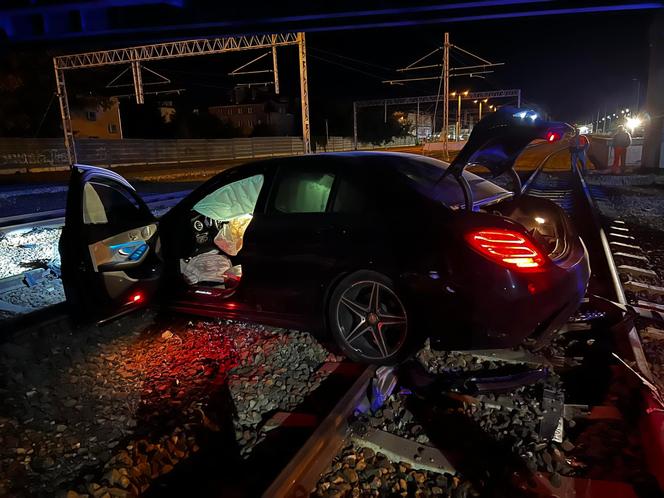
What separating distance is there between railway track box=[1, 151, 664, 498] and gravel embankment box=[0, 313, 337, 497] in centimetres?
14

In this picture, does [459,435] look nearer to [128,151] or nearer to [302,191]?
[302,191]

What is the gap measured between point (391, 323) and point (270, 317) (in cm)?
103

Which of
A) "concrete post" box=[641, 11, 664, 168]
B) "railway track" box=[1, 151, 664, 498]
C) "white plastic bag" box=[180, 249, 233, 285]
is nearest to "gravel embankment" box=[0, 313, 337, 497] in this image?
"railway track" box=[1, 151, 664, 498]

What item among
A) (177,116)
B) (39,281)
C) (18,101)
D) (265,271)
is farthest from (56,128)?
(265,271)

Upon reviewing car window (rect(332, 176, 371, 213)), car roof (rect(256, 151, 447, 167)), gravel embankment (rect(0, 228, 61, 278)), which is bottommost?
gravel embankment (rect(0, 228, 61, 278))

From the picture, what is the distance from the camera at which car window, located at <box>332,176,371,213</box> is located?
3.63 m

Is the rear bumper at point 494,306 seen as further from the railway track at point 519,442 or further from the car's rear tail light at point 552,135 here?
the car's rear tail light at point 552,135

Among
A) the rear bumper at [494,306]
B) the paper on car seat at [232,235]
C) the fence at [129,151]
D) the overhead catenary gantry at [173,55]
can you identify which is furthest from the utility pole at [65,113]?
the rear bumper at [494,306]

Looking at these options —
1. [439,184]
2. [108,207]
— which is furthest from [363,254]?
[108,207]

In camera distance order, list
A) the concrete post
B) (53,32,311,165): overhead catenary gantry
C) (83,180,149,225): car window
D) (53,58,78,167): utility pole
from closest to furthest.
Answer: (83,180,149,225): car window, the concrete post, (53,32,311,165): overhead catenary gantry, (53,58,78,167): utility pole

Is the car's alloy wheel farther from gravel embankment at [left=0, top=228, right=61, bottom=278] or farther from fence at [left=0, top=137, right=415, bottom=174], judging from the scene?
fence at [left=0, top=137, right=415, bottom=174]

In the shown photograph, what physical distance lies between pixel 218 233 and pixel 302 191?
57.7 inches

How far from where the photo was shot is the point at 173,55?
1110 inches

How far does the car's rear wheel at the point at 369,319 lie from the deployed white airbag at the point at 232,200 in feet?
5.67
